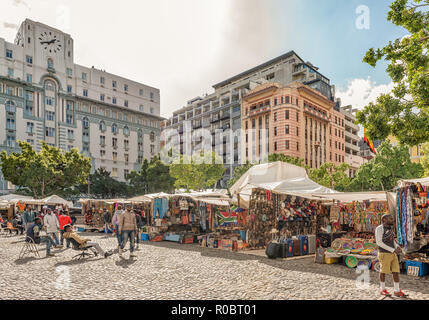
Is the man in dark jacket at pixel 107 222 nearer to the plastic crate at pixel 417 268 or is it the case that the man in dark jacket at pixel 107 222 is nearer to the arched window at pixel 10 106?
the plastic crate at pixel 417 268

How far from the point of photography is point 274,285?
7.39m

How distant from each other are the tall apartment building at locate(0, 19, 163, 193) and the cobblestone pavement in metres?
47.5

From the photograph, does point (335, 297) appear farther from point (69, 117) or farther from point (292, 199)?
point (69, 117)

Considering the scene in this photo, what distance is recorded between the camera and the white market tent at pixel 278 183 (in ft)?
39.1

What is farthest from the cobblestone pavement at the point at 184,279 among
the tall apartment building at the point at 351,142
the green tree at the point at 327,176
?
the tall apartment building at the point at 351,142

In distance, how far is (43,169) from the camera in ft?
106

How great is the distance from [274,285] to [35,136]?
185 ft

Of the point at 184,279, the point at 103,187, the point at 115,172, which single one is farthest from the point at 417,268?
the point at 115,172

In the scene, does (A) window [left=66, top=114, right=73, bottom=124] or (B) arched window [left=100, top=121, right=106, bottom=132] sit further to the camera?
(B) arched window [left=100, top=121, right=106, bottom=132]

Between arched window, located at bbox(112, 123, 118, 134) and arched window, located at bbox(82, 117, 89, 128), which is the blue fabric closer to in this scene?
arched window, located at bbox(82, 117, 89, 128)

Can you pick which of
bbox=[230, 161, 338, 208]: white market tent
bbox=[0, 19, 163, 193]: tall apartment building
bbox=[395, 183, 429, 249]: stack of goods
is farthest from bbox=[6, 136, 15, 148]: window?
bbox=[395, 183, 429, 249]: stack of goods

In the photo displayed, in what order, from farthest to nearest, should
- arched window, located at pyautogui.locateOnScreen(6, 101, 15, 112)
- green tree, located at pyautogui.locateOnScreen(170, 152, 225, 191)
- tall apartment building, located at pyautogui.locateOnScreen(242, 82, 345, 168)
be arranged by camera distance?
tall apartment building, located at pyautogui.locateOnScreen(242, 82, 345, 168), arched window, located at pyautogui.locateOnScreen(6, 101, 15, 112), green tree, located at pyautogui.locateOnScreen(170, 152, 225, 191)

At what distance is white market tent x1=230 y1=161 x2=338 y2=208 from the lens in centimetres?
1193
